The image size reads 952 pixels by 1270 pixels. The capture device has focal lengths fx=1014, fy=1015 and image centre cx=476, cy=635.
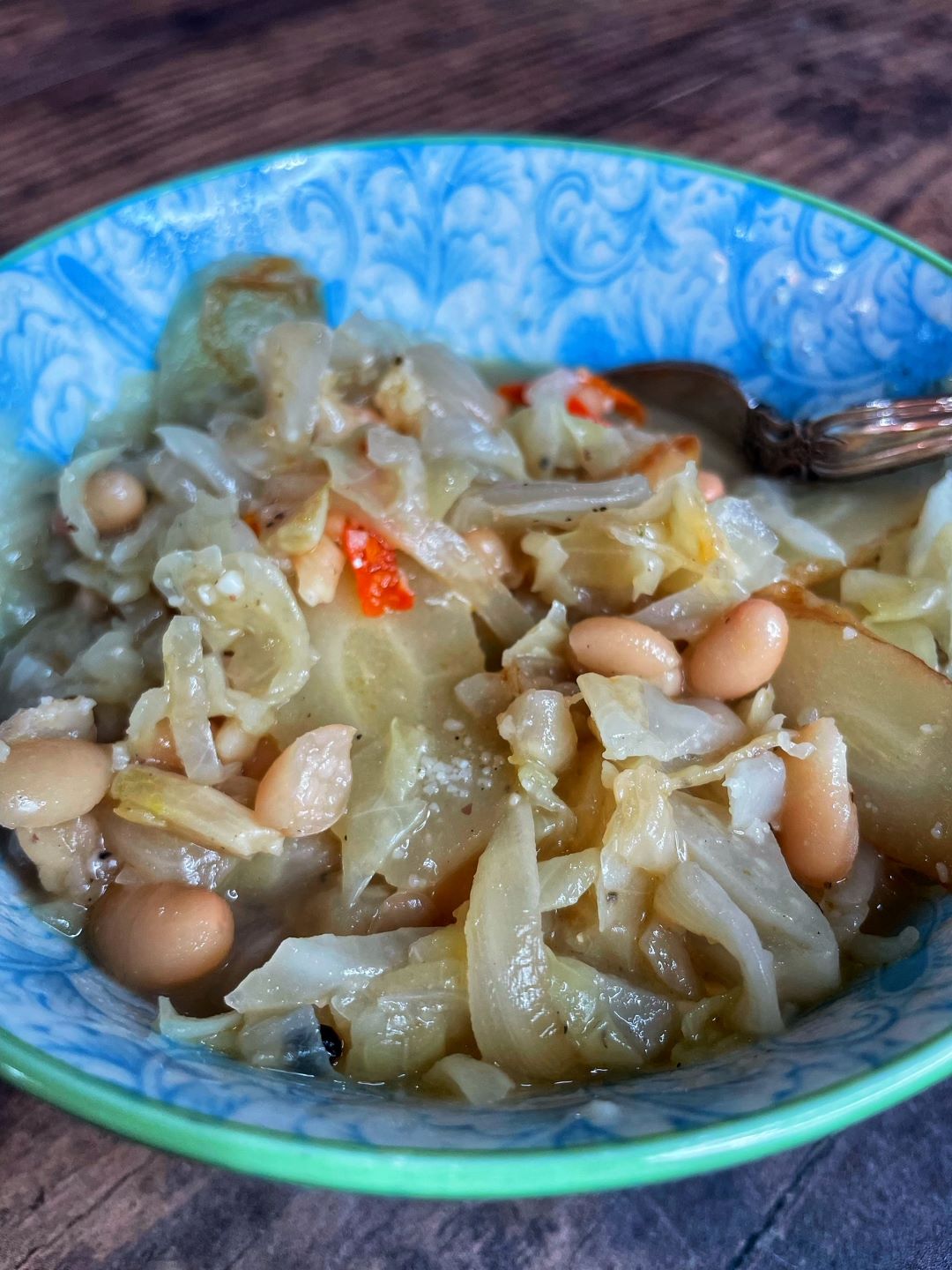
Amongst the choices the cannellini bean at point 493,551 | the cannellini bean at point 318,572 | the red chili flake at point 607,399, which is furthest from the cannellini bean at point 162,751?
the red chili flake at point 607,399

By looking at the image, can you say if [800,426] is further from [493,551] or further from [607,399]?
[493,551]

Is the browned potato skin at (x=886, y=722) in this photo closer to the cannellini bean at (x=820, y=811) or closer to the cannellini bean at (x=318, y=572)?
the cannellini bean at (x=820, y=811)

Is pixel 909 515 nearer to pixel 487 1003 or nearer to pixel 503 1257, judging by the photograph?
pixel 487 1003

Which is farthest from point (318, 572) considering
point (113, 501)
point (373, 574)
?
point (113, 501)

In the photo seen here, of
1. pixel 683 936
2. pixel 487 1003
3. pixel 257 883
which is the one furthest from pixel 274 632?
pixel 683 936

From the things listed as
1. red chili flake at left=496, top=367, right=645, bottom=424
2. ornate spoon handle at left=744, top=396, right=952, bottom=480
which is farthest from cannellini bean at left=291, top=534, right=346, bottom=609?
ornate spoon handle at left=744, top=396, right=952, bottom=480

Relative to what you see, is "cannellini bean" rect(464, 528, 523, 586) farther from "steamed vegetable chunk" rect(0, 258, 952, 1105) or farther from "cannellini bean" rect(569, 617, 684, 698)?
"cannellini bean" rect(569, 617, 684, 698)
